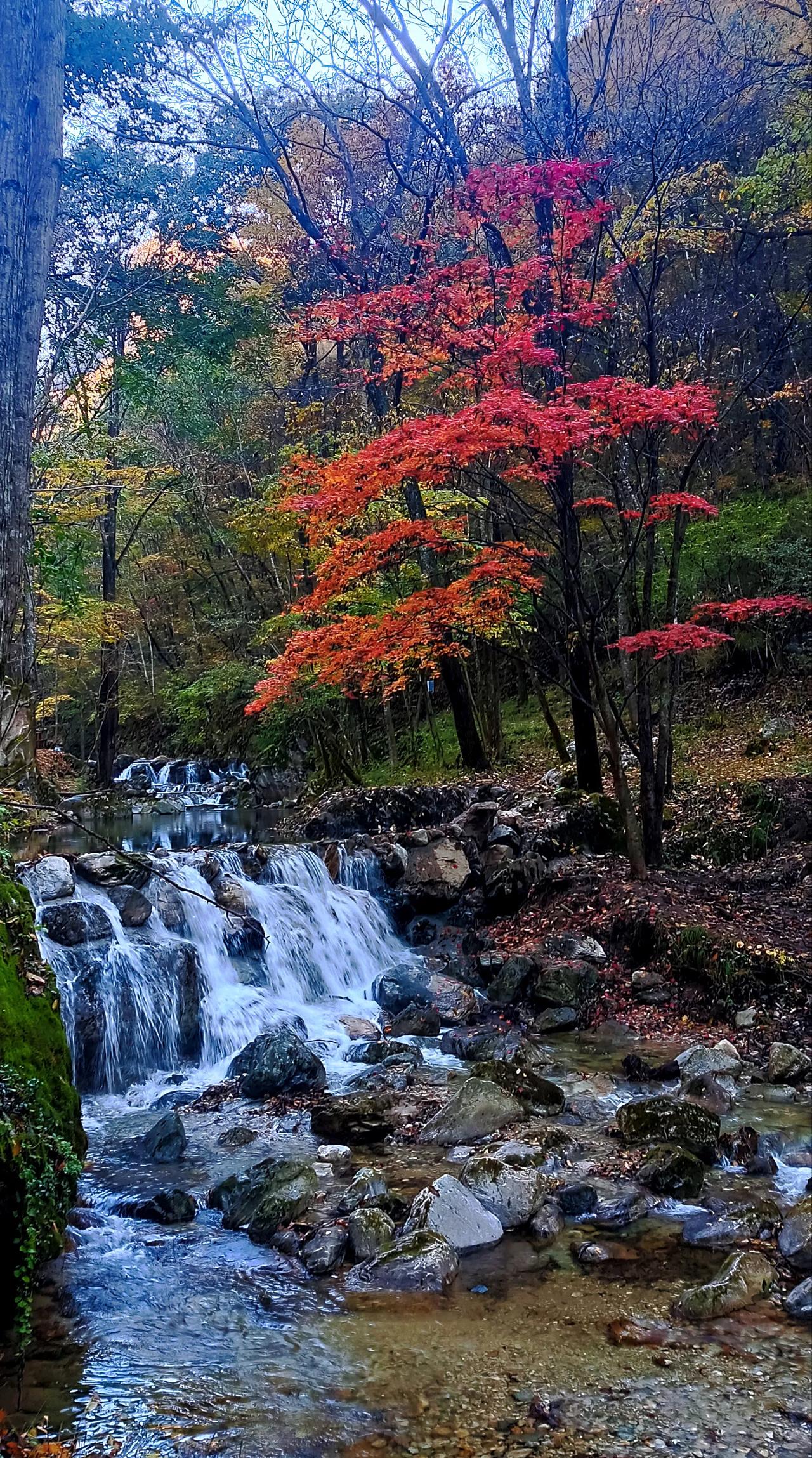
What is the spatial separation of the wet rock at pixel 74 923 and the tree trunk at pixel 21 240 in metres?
4.64

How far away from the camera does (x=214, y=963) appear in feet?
29.5

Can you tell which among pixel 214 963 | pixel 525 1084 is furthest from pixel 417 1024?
pixel 214 963

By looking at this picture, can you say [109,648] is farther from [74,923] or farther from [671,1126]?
[671,1126]

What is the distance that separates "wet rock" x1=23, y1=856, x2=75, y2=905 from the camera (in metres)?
8.56

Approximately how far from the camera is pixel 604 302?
9.89 metres

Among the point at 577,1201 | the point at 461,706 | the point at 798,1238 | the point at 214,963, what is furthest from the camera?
the point at 461,706

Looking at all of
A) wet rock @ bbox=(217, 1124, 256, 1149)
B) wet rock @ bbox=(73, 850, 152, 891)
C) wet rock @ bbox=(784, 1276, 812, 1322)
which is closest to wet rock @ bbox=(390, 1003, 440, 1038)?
wet rock @ bbox=(217, 1124, 256, 1149)

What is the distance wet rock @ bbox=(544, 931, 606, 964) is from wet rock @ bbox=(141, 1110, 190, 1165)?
4146 mm

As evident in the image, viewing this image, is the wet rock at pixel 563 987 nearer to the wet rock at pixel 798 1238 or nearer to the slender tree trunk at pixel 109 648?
the wet rock at pixel 798 1238

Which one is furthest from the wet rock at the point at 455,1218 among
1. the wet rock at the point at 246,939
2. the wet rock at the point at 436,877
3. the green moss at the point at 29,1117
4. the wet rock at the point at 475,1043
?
the wet rock at the point at 436,877

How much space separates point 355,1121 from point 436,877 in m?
5.38

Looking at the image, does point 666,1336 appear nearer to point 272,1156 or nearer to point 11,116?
point 272,1156

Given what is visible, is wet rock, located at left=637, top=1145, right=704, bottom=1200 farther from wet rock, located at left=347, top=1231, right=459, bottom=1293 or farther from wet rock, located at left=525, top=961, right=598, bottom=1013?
wet rock, located at left=525, top=961, right=598, bottom=1013

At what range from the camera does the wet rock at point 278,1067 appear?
6.78 meters
